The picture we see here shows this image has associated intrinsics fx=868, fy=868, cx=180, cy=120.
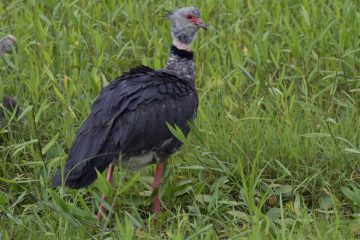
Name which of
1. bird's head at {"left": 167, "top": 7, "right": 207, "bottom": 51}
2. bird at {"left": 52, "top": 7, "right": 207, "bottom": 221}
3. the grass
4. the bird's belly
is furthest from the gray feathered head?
the bird's belly

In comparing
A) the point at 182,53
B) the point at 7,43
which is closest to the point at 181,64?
the point at 182,53

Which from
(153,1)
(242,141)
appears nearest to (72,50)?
(153,1)

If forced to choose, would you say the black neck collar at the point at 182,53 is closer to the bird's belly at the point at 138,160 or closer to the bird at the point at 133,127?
the bird at the point at 133,127

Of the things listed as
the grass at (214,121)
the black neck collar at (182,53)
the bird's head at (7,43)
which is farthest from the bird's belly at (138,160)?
the bird's head at (7,43)

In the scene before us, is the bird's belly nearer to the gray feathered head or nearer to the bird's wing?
the bird's wing

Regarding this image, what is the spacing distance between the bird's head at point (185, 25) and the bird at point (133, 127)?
1.37 ft

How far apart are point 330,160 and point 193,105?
826 mm

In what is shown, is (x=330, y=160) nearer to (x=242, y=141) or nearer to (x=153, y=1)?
(x=242, y=141)

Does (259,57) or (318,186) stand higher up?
(259,57)

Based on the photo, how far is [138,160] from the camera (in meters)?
4.54

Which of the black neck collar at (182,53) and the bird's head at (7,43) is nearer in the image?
the black neck collar at (182,53)

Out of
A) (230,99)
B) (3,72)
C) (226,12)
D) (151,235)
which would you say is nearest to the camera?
(151,235)

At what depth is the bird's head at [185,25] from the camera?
5160 mm

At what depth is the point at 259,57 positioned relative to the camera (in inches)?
208
